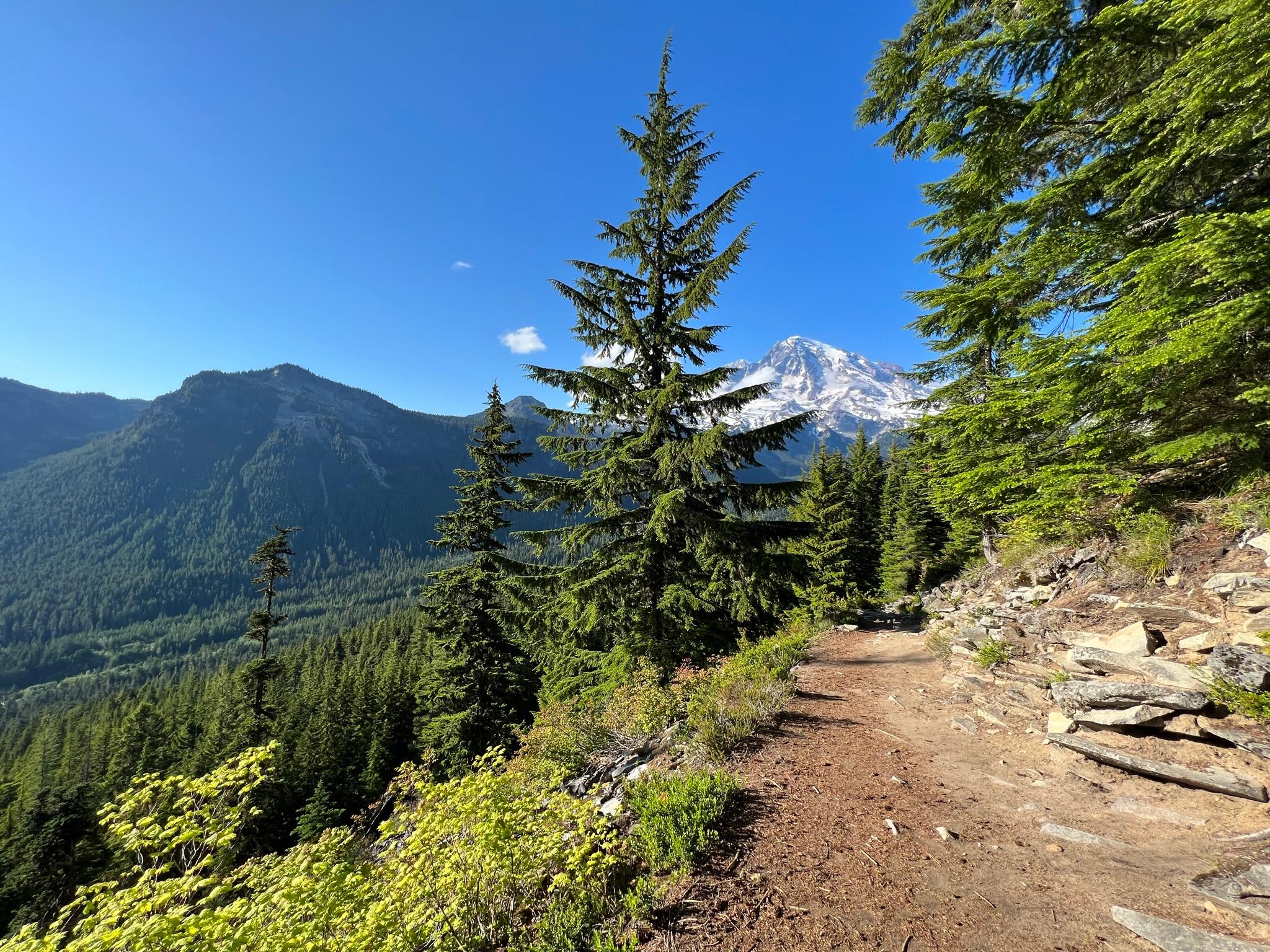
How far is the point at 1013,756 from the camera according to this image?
629cm

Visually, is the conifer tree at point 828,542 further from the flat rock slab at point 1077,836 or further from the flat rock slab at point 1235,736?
the flat rock slab at point 1077,836

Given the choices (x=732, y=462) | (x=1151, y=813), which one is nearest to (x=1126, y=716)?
(x=1151, y=813)

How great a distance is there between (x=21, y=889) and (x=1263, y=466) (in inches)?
2595

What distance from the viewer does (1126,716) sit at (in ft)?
17.9

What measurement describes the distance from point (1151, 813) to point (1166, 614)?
246cm

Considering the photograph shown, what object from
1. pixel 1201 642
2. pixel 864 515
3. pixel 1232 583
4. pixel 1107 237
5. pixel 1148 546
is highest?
pixel 1107 237

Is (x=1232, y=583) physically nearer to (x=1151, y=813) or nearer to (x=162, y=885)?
(x=1151, y=813)

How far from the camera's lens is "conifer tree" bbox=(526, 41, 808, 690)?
10.0 m

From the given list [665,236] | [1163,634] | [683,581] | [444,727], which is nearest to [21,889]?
[444,727]

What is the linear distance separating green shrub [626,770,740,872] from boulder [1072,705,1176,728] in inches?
171

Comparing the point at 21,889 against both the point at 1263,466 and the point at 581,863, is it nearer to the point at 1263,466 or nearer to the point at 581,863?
the point at 581,863

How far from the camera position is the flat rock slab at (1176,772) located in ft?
14.6

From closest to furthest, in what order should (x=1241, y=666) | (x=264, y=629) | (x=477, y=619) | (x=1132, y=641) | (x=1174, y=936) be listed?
(x=1174, y=936) → (x=1241, y=666) → (x=1132, y=641) → (x=477, y=619) → (x=264, y=629)

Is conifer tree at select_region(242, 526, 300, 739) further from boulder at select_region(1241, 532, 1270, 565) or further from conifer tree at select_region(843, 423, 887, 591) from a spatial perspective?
boulder at select_region(1241, 532, 1270, 565)
